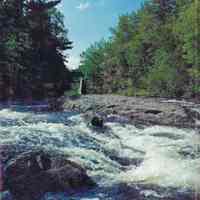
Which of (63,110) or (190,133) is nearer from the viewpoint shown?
(190,133)

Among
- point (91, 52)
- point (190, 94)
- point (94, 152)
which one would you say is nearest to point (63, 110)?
point (94, 152)

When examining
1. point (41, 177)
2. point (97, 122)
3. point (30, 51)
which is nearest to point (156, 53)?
point (30, 51)

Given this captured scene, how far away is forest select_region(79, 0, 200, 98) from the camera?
29.7m

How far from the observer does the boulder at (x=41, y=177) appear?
5.95 metres

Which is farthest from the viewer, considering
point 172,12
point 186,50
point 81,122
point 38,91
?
point 172,12

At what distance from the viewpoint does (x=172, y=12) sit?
3912 centimetres

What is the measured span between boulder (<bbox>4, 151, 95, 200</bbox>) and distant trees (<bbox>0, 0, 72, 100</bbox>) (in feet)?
69.8

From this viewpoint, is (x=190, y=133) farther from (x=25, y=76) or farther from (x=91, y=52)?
(x=91, y=52)

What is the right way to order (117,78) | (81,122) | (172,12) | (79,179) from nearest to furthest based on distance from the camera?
(79,179) → (81,122) → (172,12) → (117,78)

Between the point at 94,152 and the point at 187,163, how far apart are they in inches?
74.4

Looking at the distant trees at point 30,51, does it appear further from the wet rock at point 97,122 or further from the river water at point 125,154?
the river water at point 125,154

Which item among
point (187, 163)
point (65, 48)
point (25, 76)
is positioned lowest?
point (187, 163)

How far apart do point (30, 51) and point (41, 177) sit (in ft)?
91.7

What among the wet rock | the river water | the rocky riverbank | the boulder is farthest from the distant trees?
the boulder
